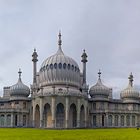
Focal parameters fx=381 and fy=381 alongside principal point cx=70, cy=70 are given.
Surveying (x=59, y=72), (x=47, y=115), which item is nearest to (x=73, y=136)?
(x=47, y=115)

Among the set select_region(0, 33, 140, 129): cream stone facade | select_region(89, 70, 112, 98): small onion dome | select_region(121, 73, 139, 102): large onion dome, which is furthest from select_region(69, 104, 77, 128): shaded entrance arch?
select_region(121, 73, 139, 102): large onion dome

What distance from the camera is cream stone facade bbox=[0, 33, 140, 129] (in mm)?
112750

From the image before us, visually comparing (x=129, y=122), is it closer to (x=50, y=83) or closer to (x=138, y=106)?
(x=138, y=106)

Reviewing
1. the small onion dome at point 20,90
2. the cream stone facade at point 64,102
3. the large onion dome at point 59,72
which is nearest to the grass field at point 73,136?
the cream stone facade at point 64,102

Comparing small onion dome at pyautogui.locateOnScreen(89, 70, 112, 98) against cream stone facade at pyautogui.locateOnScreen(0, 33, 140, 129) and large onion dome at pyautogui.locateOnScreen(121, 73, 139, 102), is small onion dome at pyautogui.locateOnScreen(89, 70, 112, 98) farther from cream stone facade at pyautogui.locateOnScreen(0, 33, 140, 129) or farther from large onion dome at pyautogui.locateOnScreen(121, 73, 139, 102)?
large onion dome at pyautogui.locateOnScreen(121, 73, 139, 102)

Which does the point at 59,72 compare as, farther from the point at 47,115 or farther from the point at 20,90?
the point at 20,90

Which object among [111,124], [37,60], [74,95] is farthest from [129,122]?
[37,60]

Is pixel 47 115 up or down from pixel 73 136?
up

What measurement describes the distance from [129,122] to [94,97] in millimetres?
14522

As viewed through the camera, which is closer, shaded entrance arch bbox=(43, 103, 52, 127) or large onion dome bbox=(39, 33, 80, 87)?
shaded entrance arch bbox=(43, 103, 52, 127)

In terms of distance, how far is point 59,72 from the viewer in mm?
120188

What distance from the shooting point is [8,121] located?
400 feet

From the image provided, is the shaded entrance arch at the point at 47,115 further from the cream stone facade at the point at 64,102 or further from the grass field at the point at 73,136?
the grass field at the point at 73,136

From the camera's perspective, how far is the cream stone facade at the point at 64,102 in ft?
370
